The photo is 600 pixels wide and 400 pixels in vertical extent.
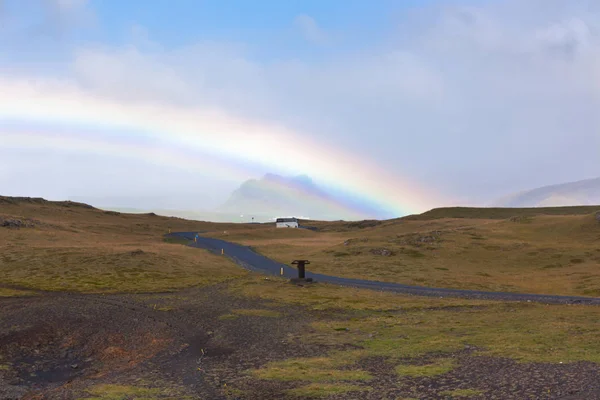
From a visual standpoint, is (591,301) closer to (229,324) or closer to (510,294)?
(510,294)

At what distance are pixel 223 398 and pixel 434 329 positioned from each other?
13.2 m

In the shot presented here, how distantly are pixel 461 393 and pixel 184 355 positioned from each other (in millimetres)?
12914

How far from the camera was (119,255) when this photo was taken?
56.7 m

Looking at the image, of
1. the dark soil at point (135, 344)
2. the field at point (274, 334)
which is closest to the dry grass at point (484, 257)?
the field at point (274, 334)

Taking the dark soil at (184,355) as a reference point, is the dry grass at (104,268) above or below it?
above

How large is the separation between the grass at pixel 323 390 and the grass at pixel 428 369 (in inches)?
88.9

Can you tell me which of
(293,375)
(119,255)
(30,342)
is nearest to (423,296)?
(293,375)

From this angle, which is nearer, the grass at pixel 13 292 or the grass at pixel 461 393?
the grass at pixel 461 393

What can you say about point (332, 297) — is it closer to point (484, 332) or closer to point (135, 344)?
point (484, 332)

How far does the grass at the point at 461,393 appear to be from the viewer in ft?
44.5

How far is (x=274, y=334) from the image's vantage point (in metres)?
24.4

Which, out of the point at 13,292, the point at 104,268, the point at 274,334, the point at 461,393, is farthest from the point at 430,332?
the point at 104,268

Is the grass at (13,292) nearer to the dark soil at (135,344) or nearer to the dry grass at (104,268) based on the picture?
the dry grass at (104,268)

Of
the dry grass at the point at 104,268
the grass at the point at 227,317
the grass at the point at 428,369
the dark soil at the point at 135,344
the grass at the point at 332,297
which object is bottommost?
the dark soil at the point at 135,344
